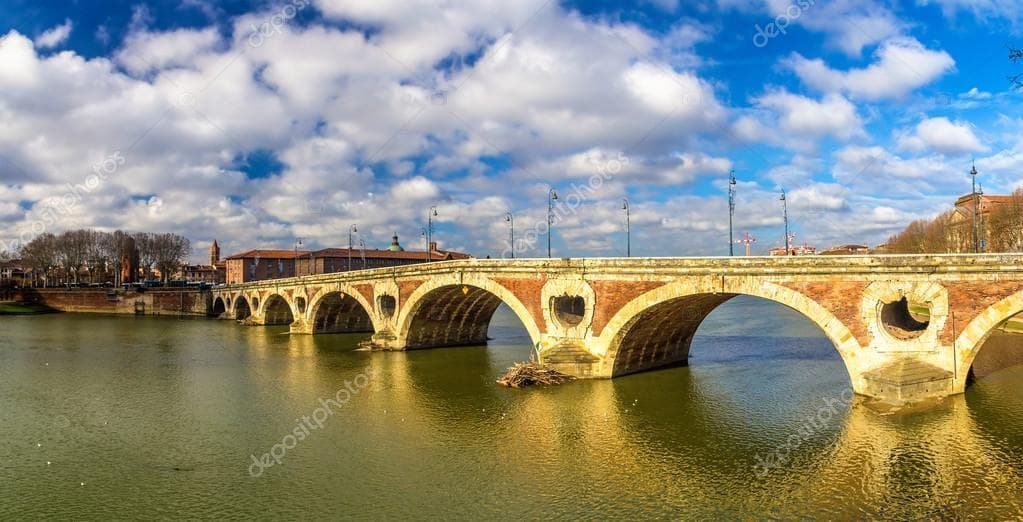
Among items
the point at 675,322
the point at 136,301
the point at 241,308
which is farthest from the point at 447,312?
the point at 136,301

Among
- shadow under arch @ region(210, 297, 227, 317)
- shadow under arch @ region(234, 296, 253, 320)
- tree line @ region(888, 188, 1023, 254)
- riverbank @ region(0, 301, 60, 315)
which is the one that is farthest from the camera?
shadow under arch @ region(210, 297, 227, 317)

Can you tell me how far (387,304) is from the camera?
1891 inches

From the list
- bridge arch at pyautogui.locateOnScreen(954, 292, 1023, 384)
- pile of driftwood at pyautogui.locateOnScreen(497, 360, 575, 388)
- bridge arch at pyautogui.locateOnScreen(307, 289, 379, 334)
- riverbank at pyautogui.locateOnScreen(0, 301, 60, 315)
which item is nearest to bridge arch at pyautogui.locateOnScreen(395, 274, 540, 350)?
pile of driftwood at pyautogui.locateOnScreen(497, 360, 575, 388)

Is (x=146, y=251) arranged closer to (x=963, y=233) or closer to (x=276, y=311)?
(x=276, y=311)

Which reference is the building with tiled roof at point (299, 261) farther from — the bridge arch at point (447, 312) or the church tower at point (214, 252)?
the bridge arch at point (447, 312)

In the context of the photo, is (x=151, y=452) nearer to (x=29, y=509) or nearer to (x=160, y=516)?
(x=29, y=509)

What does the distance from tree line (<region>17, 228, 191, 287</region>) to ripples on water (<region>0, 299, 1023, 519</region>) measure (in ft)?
275

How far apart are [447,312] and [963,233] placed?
56260mm

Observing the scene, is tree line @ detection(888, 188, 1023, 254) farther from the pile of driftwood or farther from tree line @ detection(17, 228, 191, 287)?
tree line @ detection(17, 228, 191, 287)

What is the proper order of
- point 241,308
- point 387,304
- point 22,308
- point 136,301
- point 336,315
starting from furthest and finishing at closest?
point 136,301
point 22,308
point 241,308
point 336,315
point 387,304

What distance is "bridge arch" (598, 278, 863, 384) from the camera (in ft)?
78.3

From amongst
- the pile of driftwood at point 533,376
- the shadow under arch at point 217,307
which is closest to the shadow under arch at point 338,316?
the pile of driftwood at point 533,376

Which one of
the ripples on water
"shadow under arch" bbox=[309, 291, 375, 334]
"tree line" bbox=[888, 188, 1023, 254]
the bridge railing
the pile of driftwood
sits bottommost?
the ripples on water

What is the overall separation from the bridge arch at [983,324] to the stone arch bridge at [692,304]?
1.4 inches
